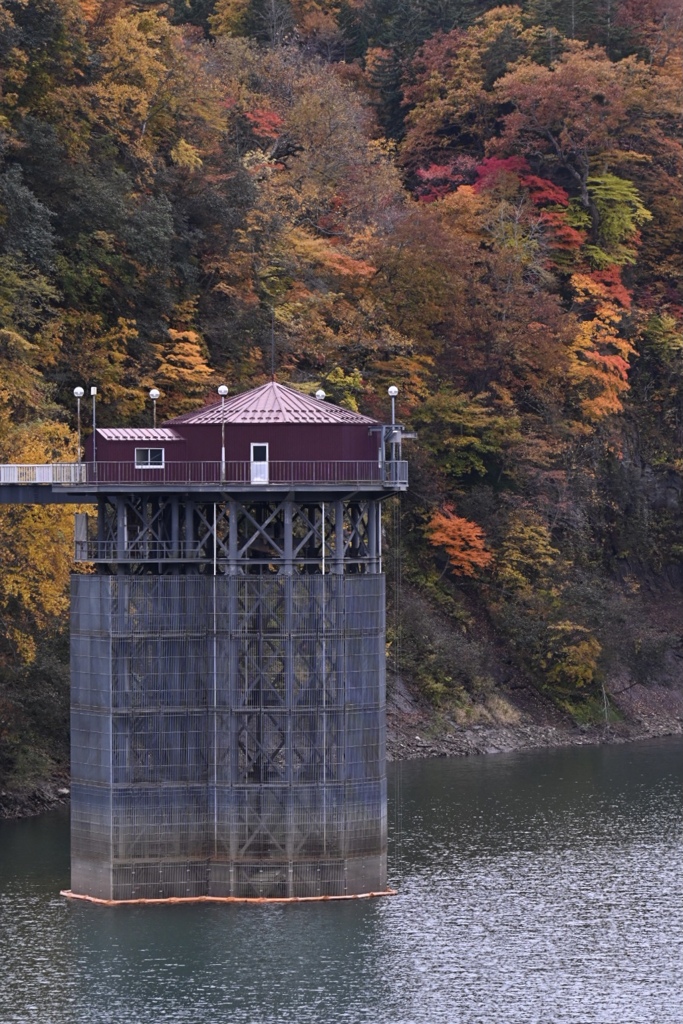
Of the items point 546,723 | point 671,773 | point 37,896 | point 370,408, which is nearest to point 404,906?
point 37,896

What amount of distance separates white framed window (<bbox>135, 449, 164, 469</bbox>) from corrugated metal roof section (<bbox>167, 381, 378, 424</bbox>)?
1.29 m

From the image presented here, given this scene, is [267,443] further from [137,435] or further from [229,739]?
[229,739]

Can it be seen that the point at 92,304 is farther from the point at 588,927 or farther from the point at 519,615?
the point at 588,927

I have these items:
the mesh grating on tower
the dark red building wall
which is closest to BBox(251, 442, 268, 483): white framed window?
the dark red building wall

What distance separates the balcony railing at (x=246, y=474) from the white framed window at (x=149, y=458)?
86 millimetres

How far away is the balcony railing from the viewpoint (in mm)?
64688

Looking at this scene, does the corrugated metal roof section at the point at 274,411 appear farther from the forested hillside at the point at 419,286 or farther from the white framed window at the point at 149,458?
the forested hillside at the point at 419,286

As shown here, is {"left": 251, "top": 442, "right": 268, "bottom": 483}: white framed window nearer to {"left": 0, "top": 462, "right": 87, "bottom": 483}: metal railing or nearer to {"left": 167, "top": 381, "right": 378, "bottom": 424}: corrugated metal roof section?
{"left": 167, "top": 381, "right": 378, "bottom": 424}: corrugated metal roof section

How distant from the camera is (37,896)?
66375mm

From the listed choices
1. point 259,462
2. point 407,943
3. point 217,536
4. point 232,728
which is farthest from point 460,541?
point 407,943

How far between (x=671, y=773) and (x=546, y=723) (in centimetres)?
1129

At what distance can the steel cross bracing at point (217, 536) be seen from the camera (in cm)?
6506

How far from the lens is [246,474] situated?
64.8 m

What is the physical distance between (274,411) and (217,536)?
156 inches
